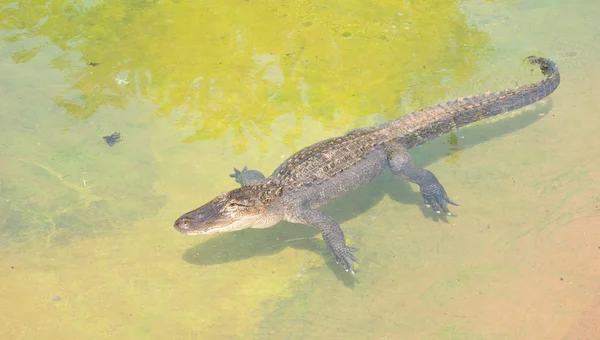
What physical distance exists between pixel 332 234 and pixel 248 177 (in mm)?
1092

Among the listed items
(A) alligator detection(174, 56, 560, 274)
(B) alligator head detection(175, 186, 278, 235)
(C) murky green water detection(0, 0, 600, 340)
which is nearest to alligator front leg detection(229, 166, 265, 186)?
(A) alligator detection(174, 56, 560, 274)

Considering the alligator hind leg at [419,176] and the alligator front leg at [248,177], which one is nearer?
the alligator hind leg at [419,176]

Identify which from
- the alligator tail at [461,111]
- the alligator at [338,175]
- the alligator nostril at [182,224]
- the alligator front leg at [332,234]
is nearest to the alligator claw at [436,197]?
the alligator at [338,175]

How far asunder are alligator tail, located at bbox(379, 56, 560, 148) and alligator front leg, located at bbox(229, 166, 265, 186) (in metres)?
1.25

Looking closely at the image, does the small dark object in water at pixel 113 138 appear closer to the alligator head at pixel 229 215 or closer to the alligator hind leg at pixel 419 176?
the alligator head at pixel 229 215

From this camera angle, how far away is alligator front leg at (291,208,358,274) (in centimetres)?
486

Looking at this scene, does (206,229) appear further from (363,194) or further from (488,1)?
(488,1)

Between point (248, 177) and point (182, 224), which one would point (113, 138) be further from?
point (182, 224)

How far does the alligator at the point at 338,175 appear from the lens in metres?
5.02

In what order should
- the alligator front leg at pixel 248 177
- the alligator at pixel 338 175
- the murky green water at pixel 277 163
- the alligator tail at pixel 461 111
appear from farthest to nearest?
the alligator tail at pixel 461 111 → the alligator front leg at pixel 248 177 → the alligator at pixel 338 175 → the murky green water at pixel 277 163

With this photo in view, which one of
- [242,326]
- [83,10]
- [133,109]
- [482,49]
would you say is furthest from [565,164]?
[83,10]

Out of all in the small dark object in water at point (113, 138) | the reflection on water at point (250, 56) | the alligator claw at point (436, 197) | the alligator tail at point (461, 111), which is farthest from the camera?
the reflection on water at point (250, 56)

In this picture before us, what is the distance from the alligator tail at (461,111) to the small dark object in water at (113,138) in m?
2.72

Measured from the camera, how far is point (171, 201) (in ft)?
18.3
